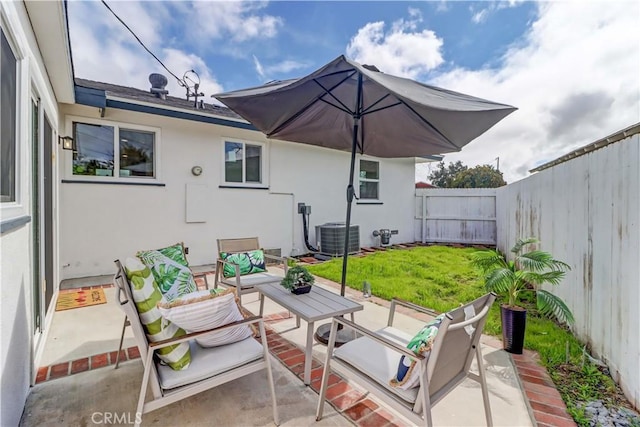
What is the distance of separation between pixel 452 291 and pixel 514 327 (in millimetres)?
2115

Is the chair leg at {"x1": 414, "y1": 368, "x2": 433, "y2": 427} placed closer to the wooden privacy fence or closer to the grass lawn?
the grass lawn

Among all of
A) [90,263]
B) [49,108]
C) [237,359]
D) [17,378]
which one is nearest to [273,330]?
[237,359]

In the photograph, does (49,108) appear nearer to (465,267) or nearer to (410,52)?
(410,52)

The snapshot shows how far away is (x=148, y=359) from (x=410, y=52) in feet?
26.9

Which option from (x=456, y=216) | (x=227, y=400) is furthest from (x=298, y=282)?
(x=456, y=216)

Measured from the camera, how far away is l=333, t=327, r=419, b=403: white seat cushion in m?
1.70

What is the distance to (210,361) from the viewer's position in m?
1.98

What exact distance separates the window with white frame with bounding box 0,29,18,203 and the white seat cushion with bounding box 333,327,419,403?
7.95 ft

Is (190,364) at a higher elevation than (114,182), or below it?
below

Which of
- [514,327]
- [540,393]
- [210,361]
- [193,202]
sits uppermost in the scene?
[193,202]

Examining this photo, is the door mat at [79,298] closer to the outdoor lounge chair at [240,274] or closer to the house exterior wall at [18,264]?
the house exterior wall at [18,264]

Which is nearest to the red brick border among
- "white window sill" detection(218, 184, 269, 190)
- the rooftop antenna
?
"white window sill" detection(218, 184, 269, 190)

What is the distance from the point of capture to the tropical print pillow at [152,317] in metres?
1.79

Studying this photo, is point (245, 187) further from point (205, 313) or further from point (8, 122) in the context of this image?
point (205, 313)
